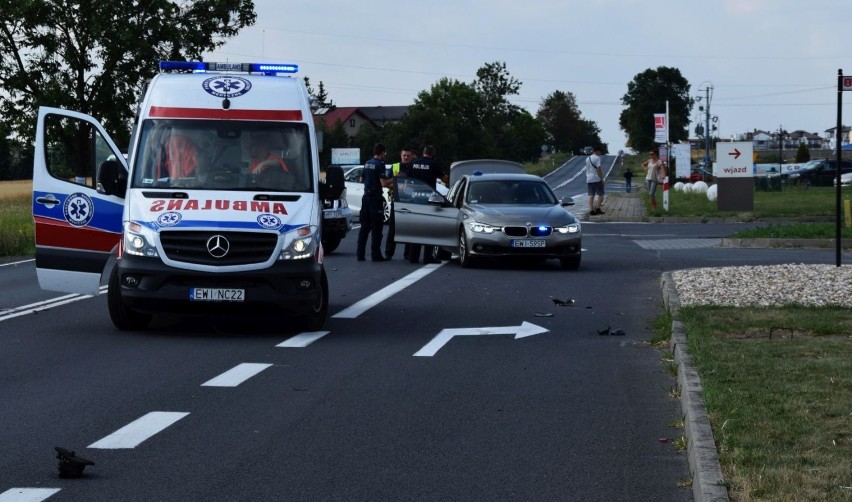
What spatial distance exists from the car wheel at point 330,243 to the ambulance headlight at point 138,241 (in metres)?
11.9

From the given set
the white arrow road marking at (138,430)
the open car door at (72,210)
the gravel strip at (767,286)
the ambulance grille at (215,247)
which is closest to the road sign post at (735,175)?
the gravel strip at (767,286)

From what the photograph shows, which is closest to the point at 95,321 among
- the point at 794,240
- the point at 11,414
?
the point at 11,414

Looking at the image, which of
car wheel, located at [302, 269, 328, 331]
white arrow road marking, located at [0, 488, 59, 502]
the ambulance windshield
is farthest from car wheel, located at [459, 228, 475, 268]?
white arrow road marking, located at [0, 488, 59, 502]

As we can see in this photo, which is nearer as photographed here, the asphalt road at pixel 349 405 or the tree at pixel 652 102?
the asphalt road at pixel 349 405

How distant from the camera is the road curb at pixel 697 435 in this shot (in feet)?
19.8

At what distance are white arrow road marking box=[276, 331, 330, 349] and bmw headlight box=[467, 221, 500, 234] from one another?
25.6 feet

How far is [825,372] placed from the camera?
368 inches

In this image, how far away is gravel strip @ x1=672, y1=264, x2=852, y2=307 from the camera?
1448cm

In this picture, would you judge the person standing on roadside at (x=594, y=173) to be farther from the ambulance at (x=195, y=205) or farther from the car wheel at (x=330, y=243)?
the ambulance at (x=195, y=205)

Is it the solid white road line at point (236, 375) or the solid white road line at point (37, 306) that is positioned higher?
the solid white road line at point (236, 375)

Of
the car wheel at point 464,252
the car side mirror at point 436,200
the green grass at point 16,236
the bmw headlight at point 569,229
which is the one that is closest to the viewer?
the bmw headlight at point 569,229

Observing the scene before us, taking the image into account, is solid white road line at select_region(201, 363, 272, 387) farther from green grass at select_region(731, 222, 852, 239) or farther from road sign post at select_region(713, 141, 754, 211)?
road sign post at select_region(713, 141, 754, 211)

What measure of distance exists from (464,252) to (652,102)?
15745cm

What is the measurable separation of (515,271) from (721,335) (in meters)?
9.22
